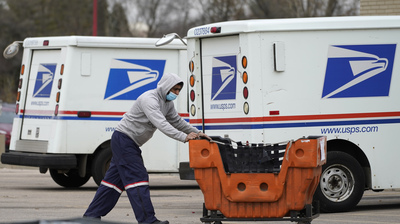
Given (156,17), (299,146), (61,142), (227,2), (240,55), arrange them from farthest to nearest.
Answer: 1. (156,17)
2. (227,2)
3. (61,142)
4. (240,55)
5. (299,146)

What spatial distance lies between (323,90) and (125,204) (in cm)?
355

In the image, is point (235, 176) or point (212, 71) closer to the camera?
point (235, 176)

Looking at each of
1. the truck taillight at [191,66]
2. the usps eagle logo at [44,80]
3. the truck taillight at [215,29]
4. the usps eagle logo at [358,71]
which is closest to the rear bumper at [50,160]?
the usps eagle logo at [44,80]

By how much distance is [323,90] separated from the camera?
1159cm

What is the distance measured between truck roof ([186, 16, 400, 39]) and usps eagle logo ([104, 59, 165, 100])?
345 cm

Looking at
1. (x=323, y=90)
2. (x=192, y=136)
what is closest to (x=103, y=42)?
(x=323, y=90)

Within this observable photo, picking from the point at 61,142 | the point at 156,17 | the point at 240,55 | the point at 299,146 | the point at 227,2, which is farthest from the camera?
the point at 156,17

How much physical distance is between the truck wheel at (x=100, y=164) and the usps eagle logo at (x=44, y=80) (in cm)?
139

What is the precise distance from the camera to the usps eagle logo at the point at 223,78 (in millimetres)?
11695

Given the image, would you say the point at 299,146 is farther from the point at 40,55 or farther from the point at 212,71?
the point at 40,55

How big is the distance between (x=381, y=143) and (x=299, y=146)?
357cm

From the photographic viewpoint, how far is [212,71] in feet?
39.4

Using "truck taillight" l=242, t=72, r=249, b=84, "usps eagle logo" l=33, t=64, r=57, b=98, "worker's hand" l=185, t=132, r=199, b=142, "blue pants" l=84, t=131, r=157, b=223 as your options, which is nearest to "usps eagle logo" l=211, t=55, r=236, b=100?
"truck taillight" l=242, t=72, r=249, b=84

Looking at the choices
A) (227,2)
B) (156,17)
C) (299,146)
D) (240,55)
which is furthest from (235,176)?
(156,17)
